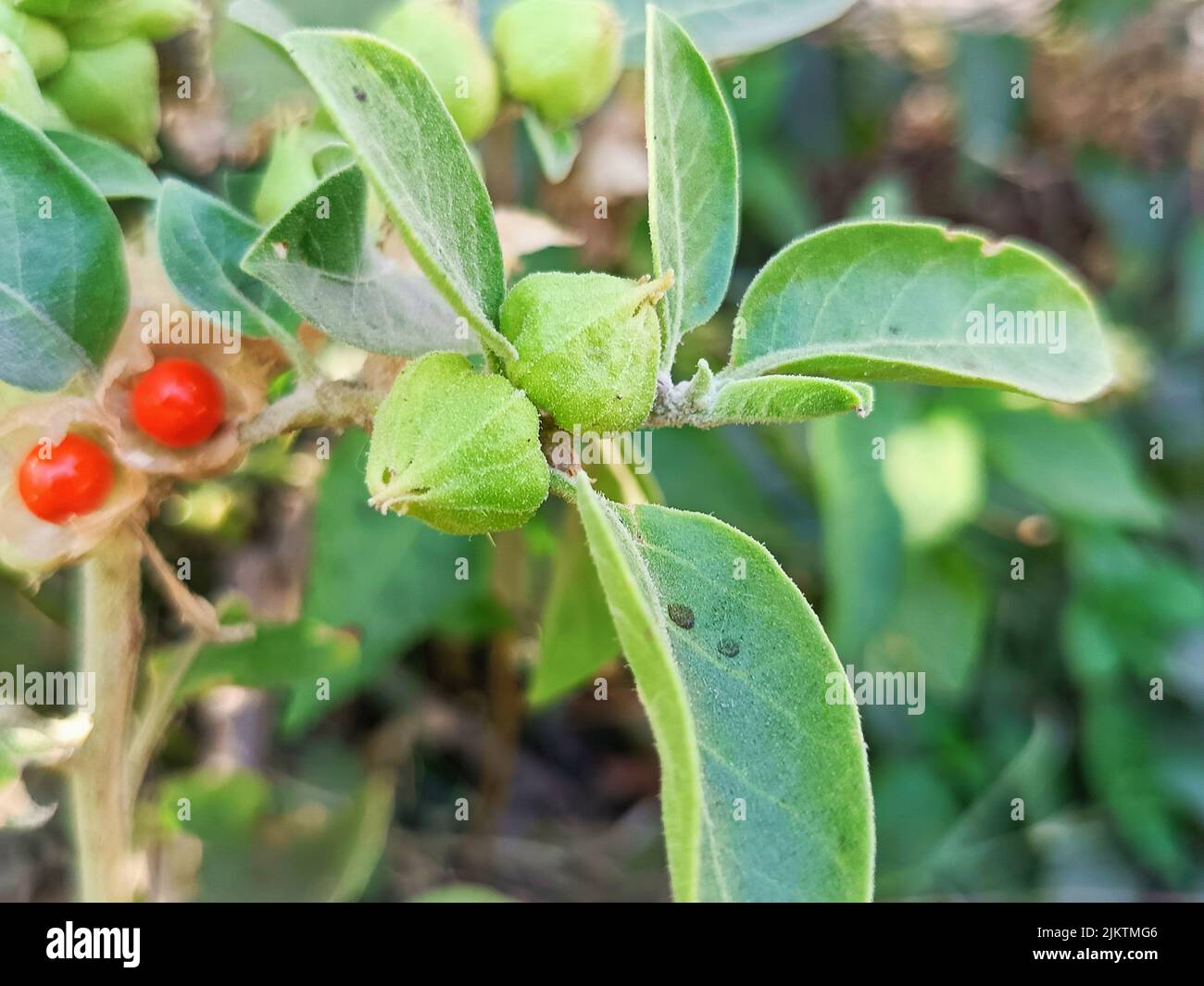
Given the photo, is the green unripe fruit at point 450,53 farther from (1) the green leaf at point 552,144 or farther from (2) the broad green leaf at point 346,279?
(2) the broad green leaf at point 346,279

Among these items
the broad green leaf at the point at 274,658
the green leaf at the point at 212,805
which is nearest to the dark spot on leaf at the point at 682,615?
the broad green leaf at the point at 274,658

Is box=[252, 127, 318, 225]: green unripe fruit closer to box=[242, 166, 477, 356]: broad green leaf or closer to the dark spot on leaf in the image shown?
box=[242, 166, 477, 356]: broad green leaf

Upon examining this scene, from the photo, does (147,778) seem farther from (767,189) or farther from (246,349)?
(767,189)

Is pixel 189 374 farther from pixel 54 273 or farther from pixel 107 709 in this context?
pixel 107 709

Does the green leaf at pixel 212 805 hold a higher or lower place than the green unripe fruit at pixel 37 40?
lower
